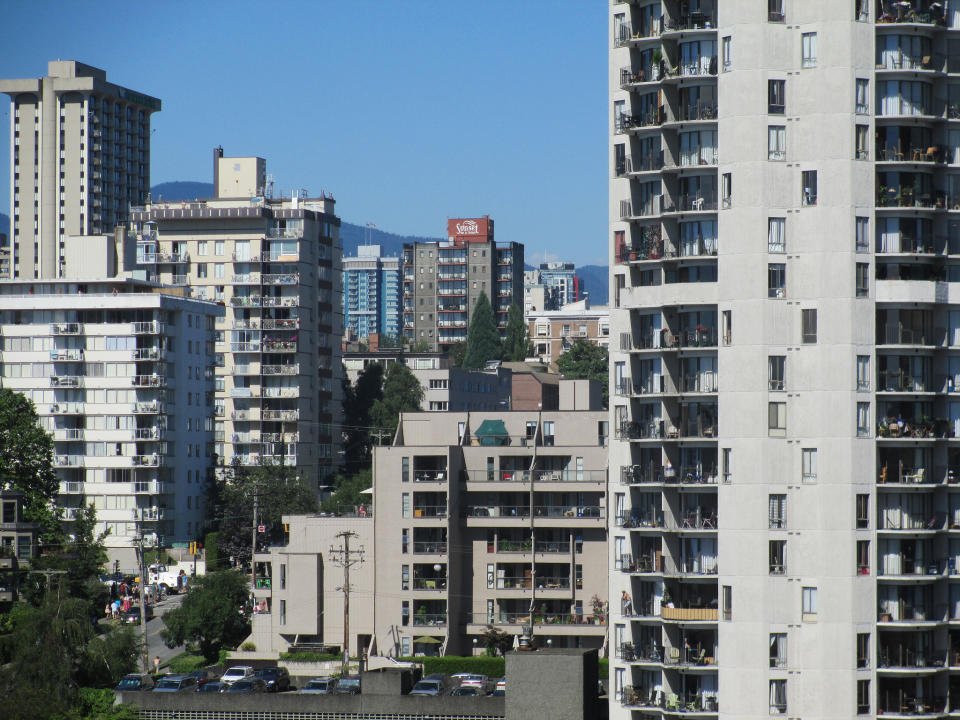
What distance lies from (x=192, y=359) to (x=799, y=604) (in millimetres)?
116042

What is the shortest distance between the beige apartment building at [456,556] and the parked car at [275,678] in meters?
12.9

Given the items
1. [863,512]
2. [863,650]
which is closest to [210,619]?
[863,650]

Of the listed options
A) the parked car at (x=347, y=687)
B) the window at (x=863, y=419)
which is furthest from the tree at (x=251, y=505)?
the window at (x=863, y=419)

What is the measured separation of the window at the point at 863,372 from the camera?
8662 centimetres

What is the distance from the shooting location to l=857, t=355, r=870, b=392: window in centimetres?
8662

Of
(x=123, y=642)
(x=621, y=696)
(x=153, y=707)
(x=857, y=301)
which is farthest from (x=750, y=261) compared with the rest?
(x=123, y=642)

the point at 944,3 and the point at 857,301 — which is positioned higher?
the point at 944,3

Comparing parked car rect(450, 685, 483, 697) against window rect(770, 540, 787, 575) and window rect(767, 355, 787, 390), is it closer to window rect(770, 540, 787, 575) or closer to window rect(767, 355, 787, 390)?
window rect(770, 540, 787, 575)

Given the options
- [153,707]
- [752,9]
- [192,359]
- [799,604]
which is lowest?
[153,707]

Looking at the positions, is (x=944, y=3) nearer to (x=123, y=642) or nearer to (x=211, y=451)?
(x=123, y=642)

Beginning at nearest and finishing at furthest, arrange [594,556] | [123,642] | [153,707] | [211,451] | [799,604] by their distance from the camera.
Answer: [799,604], [153,707], [123,642], [594,556], [211,451]

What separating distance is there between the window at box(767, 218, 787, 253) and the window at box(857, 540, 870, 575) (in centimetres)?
1458

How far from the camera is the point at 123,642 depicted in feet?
422

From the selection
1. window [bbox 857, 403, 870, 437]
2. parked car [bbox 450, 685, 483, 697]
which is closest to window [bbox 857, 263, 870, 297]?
window [bbox 857, 403, 870, 437]
